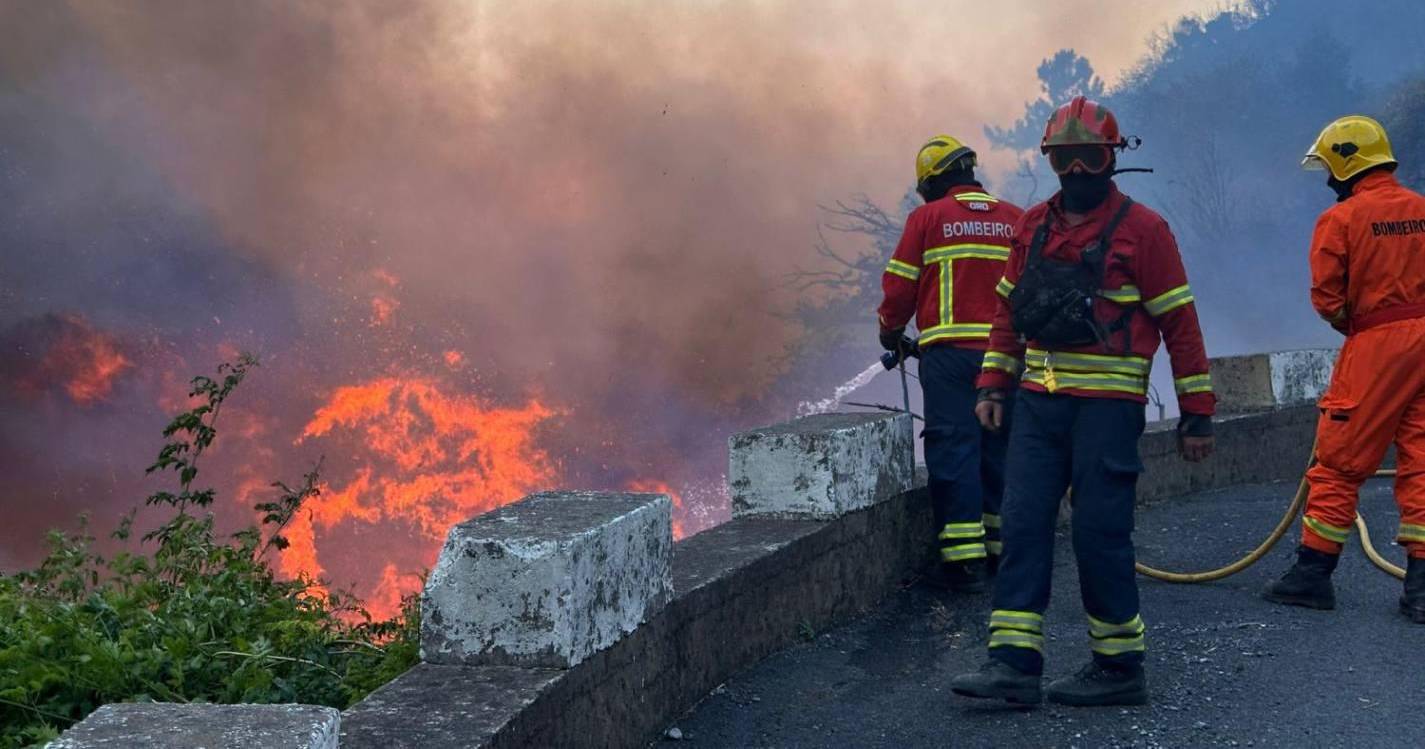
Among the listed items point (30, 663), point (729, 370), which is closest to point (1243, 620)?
point (30, 663)

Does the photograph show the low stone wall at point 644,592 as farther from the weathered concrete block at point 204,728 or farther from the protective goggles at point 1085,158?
the protective goggles at point 1085,158

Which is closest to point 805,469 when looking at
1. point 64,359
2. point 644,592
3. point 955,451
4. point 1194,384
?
point 955,451

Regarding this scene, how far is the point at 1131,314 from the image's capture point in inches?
183

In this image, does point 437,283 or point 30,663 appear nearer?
point 30,663

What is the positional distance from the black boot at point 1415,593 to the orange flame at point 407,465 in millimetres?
17557

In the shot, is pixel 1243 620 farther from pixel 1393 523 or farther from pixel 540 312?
pixel 540 312

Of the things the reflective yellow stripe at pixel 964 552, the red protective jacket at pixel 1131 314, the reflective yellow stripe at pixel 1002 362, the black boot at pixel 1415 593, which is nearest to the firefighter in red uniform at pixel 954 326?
the reflective yellow stripe at pixel 964 552

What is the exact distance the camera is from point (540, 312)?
2603cm

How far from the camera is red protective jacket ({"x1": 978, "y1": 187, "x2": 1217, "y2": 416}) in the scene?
4582 mm

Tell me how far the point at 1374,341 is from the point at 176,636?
4.81 metres

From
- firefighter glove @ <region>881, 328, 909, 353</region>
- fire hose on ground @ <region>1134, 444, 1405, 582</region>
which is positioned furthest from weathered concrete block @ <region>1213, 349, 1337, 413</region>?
firefighter glove @ <region>881, 328, 909, 353</region>

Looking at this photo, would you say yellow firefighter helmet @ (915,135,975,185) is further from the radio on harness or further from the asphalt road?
the asphalt road

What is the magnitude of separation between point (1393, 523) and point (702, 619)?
5.44 meters

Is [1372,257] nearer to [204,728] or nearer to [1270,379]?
[1270,379]
